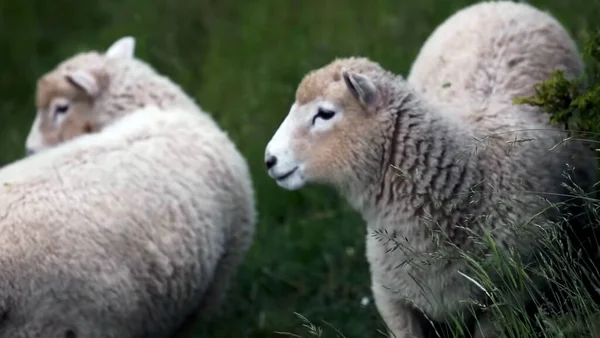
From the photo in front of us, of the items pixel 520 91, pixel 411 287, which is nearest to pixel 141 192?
pixel 411 287

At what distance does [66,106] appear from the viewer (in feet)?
23.4

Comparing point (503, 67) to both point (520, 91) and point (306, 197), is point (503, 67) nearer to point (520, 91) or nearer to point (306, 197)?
point (520, 91)

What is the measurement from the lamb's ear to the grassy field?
1.60m

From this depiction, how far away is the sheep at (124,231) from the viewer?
509 centimetres

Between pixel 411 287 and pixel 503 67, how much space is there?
1477 millimetres

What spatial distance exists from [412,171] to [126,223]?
1465 millimetres

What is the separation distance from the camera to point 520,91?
5734mm

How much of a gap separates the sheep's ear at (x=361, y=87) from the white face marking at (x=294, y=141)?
13 cm

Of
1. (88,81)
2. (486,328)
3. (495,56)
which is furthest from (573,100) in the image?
(88,81)

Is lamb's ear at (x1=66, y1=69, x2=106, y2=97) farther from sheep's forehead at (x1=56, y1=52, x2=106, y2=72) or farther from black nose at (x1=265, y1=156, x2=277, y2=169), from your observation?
black nose at (x1=265, y1=156, x2=277, y2=169)

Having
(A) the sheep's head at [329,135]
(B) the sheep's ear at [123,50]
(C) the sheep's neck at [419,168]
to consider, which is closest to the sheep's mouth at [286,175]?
(A) the sheep's head at [329,135]

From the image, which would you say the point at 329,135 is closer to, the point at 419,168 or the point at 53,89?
the point at 419,168

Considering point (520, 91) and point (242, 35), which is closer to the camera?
point (520, 91)

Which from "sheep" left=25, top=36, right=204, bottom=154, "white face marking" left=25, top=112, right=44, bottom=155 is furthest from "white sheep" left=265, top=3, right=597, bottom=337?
"white face marking" left=25, top=112, right=44, bottom=155
